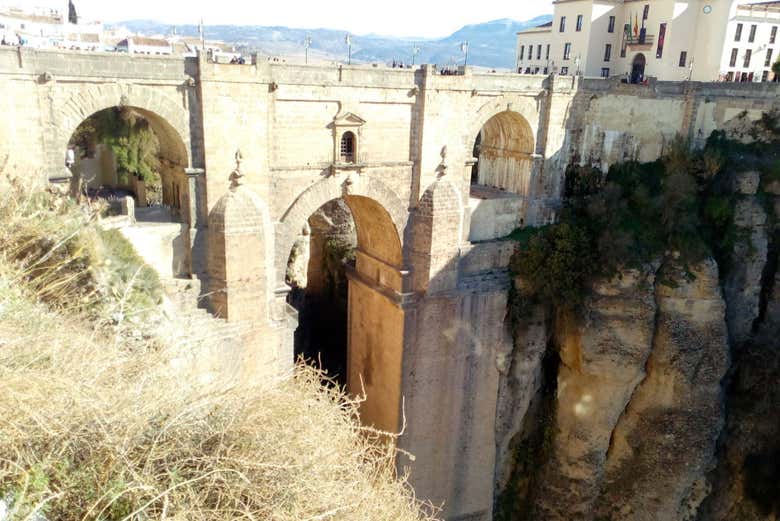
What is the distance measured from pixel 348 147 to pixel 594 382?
8654 millimetres

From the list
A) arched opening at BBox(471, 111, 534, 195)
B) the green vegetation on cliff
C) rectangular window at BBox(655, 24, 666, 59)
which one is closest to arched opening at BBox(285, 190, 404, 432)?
the green vegetation on cliff

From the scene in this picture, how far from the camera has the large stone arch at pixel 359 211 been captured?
12.3 m

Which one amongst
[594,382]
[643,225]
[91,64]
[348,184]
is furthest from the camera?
[594,382]

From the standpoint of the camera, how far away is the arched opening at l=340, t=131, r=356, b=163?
12797 millimetres

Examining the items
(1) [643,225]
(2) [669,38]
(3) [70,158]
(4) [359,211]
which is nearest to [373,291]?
(4) [359,211]

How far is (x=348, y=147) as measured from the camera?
13.0m

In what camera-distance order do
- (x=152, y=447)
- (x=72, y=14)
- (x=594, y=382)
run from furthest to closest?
(x=72, y=14)
(x=594, y=382)
(x=152, y=447)

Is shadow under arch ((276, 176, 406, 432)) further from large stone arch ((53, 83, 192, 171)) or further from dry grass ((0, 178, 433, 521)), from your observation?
dry grass ((0, 178, 433, 521))

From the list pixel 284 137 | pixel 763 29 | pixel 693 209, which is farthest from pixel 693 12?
pixel 284 137

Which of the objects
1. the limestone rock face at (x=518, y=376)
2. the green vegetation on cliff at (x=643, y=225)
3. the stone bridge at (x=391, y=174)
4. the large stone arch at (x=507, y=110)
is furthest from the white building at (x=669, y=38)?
the limestone rock face at (x=518, y=376)

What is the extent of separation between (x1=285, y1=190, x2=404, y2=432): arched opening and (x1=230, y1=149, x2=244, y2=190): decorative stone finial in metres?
2.79

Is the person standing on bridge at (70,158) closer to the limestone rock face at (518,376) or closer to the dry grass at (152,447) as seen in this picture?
the dry grass at (152,447)

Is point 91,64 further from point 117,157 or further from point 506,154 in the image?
point 506,154

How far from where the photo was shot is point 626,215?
50.7 ft
